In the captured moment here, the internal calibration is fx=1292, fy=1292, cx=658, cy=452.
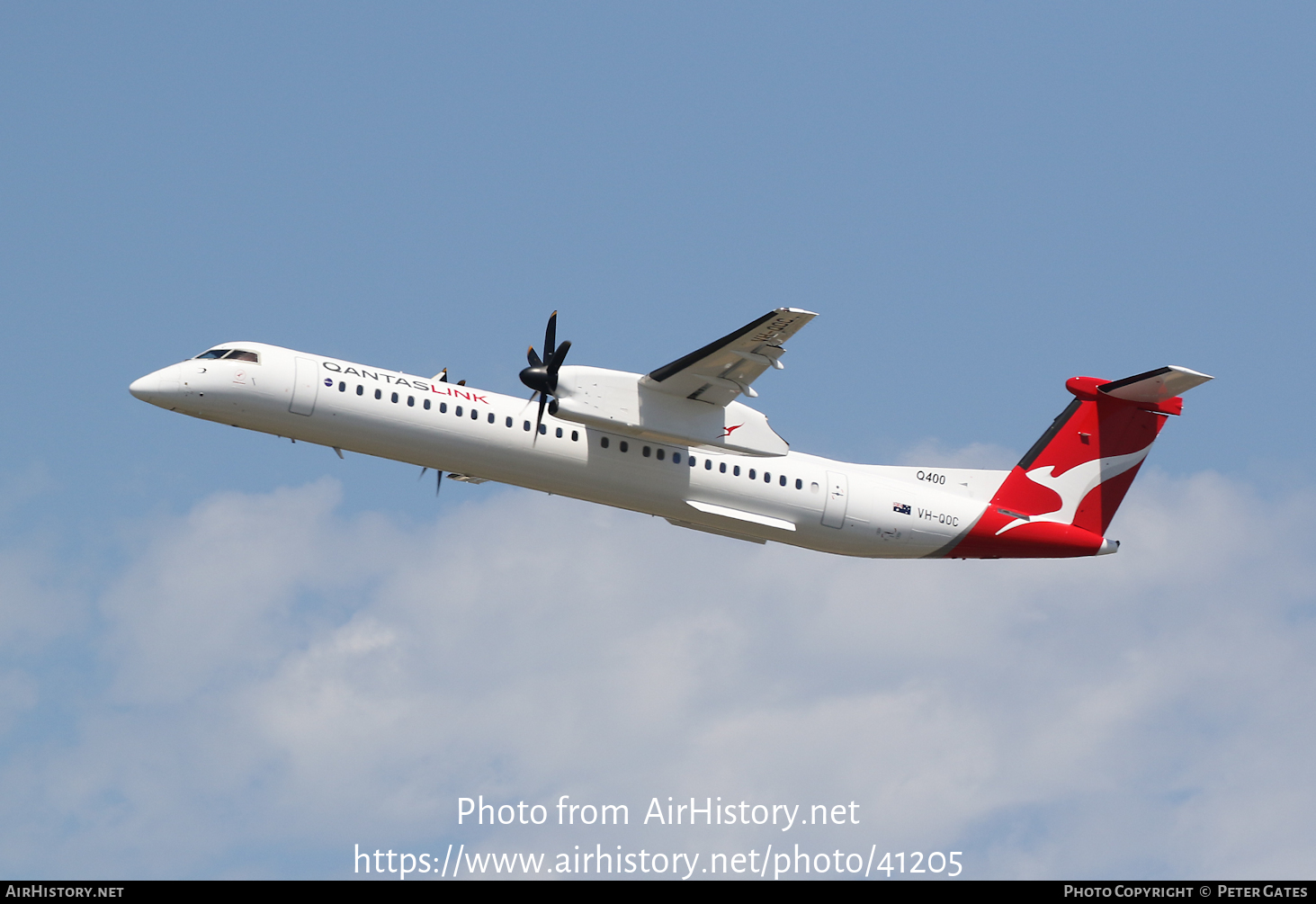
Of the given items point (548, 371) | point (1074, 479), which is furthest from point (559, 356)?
point (1074, 479)

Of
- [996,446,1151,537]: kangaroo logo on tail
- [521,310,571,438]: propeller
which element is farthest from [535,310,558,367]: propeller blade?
[996,446,1151,537]: kangaroo logo on tail

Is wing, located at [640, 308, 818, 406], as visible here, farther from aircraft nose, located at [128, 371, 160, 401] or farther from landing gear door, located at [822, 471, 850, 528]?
aircraft nose, located at [128, 371, 160, 401]

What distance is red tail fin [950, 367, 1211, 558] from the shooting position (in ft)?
108

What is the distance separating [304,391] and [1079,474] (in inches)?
768

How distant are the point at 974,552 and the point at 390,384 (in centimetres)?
1505

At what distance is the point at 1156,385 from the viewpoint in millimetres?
32375

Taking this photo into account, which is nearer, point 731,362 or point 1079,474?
point 731,362

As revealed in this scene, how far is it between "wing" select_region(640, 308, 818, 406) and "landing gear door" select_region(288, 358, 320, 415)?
7.17 metres

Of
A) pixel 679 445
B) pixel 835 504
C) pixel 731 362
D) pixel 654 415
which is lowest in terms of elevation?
pixel 835 504

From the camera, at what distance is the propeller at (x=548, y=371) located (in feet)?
92.1

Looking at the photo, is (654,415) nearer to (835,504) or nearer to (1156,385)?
(835,504)
